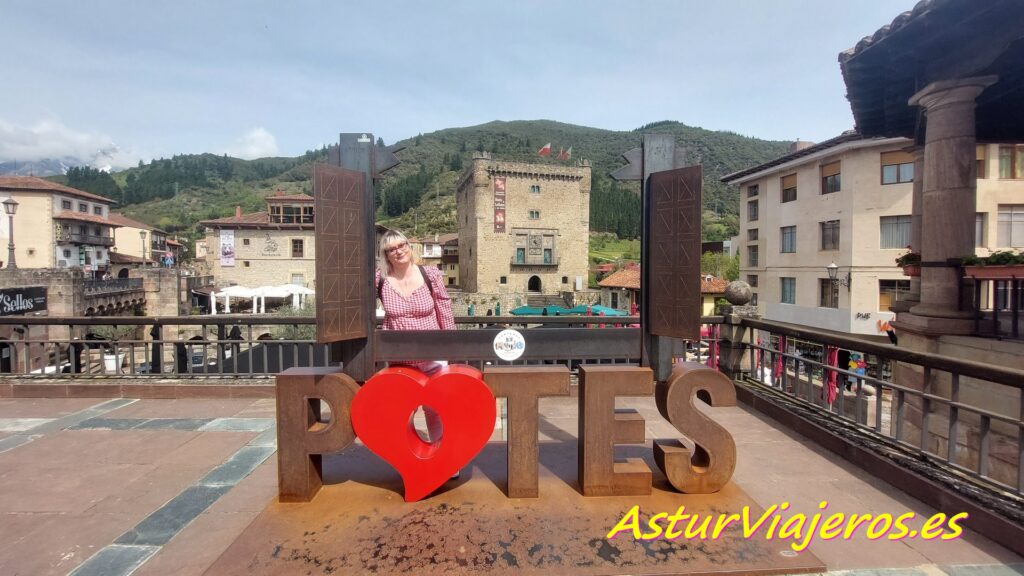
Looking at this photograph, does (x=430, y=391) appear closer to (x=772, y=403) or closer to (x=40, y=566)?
(x=40, y=566)

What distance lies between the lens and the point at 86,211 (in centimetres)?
4328

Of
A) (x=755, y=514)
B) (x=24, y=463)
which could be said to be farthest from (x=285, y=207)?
(x=755, y=514)

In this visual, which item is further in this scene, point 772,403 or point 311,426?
point 772,403

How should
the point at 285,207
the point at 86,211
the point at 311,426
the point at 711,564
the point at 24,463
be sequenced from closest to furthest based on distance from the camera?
the point at 711,564 < the point at 311,426 < the point at 24,463 < the point at 285,207 < the point at 86,211

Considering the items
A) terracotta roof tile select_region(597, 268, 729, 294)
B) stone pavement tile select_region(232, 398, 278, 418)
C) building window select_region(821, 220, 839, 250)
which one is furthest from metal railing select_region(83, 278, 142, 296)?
building window select_region(821, 220, 839, 250)

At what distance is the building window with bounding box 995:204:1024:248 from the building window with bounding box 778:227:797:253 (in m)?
7.04

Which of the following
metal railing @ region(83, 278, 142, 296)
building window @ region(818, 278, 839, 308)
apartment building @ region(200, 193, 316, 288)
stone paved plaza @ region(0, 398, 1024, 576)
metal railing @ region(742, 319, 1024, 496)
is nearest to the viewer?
stone paved plaza @ region(0, 398, 1024, 576)

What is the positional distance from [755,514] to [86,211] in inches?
2276

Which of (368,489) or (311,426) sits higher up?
(311,426)

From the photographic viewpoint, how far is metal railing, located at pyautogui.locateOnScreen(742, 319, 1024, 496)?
299 cm

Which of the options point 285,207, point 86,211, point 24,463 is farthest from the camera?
point 86,211

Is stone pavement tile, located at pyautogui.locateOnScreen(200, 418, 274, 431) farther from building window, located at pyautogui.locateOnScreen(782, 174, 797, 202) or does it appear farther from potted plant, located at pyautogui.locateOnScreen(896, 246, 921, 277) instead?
building window, located at pyautogui.locateOnScreen(782, 174, 797, 202)

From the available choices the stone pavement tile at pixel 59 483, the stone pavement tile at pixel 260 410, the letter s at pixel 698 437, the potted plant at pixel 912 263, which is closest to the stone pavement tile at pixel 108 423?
the stone pavement tile at pixel 59 483

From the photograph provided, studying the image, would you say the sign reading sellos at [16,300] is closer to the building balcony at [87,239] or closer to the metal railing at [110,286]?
the metal railing at [110,286]
